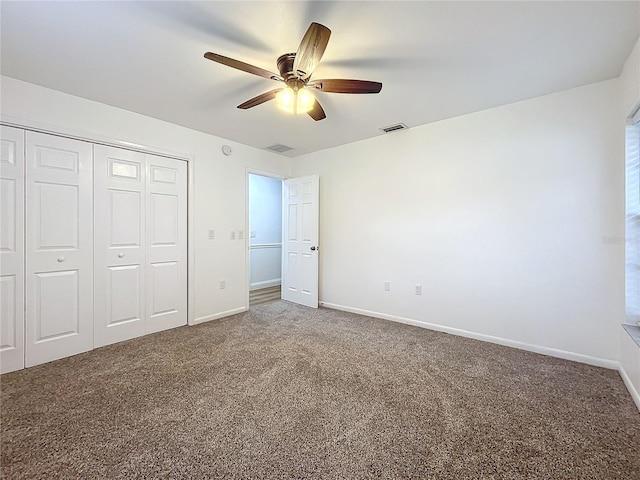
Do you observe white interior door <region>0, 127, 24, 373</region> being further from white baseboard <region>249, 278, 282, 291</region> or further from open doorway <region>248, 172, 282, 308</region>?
white baseboard <region>249, 278, 282, 291</region>

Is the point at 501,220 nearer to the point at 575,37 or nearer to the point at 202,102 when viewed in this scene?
the point at 575,37

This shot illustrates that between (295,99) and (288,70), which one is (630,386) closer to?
(295,99)

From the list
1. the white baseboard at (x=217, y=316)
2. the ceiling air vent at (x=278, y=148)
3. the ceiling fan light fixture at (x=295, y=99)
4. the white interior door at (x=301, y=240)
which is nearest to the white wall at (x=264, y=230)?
the white interior door at (x=301, y=240)

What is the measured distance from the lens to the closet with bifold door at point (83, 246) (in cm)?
235

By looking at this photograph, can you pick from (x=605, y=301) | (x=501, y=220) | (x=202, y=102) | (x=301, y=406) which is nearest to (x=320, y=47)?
(x=202, y=102)

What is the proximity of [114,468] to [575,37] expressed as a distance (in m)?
3.62

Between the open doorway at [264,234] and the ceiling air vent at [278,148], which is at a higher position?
the ceiling air vent at [278,148]

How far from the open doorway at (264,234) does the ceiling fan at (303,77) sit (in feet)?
11.7

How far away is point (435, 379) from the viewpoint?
220 cm

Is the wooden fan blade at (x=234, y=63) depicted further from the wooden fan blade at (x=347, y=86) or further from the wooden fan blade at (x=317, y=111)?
the wooden fan blade at (x=317, y=111)

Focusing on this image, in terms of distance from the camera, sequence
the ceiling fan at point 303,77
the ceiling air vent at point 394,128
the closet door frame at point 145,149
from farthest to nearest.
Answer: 1. the ceiling air vent at point 394,128
2. the closet door frame at point 145,149
3. the ceiling fan at point 303,77

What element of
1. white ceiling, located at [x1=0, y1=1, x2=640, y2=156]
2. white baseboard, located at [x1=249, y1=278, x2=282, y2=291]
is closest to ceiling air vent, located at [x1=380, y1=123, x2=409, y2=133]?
white ceiling, located at [x1=0, y1=1, x2=640, y2=156]

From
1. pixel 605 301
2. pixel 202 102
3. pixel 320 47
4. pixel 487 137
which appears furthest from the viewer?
pixel 487 137

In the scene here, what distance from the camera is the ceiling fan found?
1549 mm
